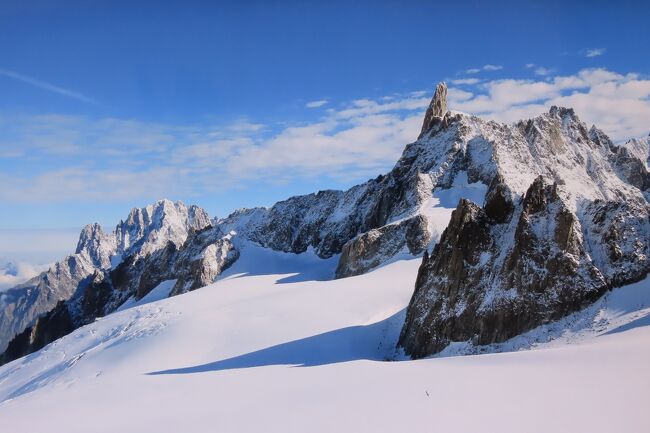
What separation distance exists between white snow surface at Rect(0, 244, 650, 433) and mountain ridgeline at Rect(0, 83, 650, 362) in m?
2.15

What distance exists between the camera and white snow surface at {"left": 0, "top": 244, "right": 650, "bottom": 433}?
1045 centimetres

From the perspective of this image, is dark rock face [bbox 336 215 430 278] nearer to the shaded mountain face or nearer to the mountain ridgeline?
the mountain ridgeline

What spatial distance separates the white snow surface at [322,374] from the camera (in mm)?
10453

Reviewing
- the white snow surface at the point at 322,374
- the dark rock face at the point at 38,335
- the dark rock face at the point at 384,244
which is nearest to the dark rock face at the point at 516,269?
the white snow surface at the point at 322,374

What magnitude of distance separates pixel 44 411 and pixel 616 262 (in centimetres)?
2456

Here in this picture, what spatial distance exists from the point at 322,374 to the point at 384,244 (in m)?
32.7

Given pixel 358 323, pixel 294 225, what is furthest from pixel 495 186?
pixel 294 225

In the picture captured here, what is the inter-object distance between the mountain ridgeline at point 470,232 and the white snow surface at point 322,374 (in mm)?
2154

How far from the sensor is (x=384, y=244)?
49.2 metres

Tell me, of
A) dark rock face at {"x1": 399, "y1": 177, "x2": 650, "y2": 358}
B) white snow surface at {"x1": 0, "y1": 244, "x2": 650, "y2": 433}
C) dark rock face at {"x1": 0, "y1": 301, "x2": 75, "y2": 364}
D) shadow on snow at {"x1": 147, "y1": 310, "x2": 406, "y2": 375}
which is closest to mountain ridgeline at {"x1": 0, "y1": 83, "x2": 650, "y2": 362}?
dark rock face at {"x1": 399, "y1": 177, "x2": 650, "y2": 358}

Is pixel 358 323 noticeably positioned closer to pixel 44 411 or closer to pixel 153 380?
pixel 153 380

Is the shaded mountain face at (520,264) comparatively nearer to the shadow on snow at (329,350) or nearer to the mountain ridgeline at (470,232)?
the mountain ridgeline at (470,232)

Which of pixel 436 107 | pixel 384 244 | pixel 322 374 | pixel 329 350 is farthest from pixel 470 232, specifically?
pixel 436 107

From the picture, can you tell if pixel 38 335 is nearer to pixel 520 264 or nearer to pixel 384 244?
pixel 384 244
